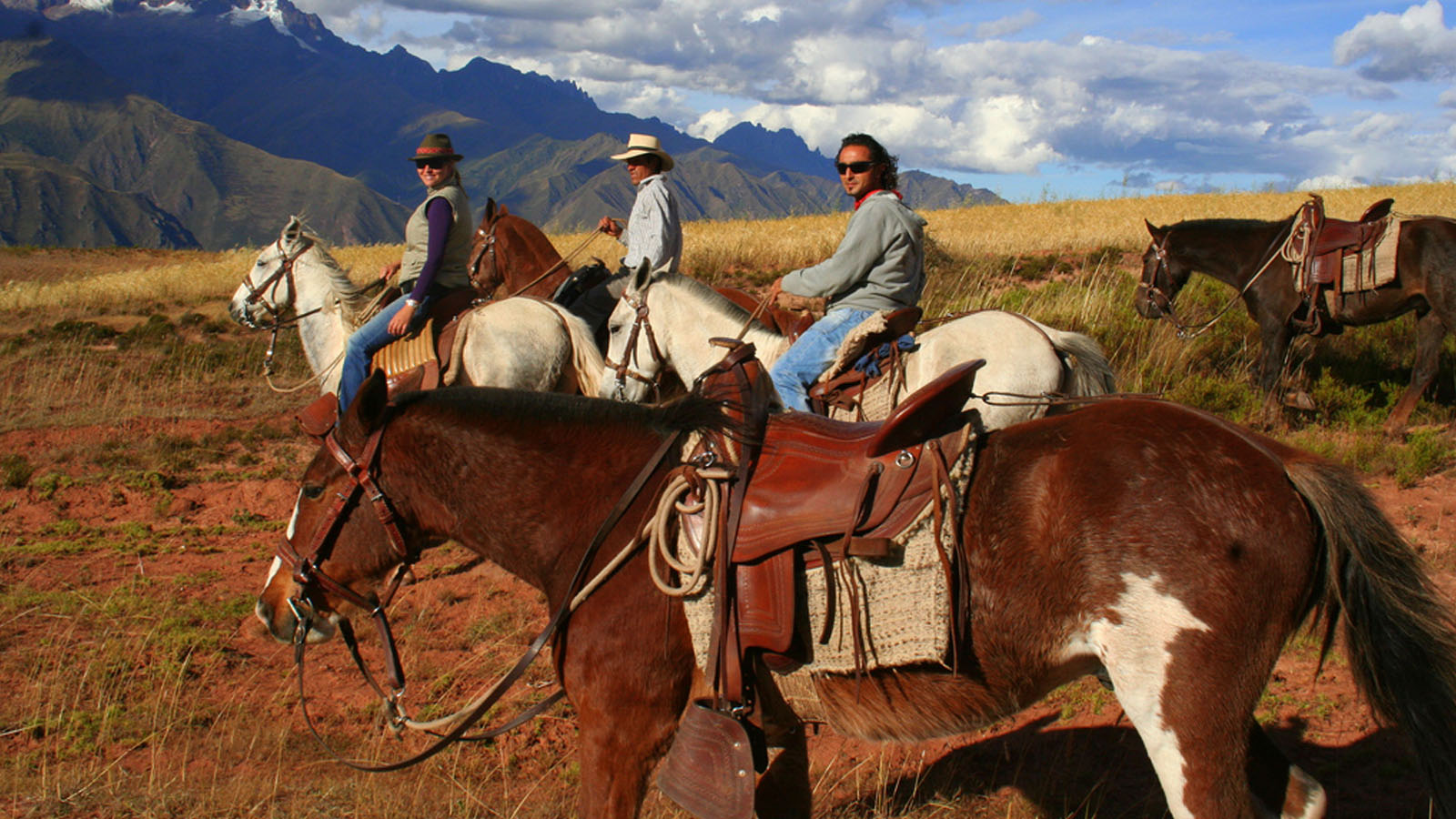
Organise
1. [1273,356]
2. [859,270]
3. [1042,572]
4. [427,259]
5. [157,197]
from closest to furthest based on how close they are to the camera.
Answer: [1042,572] → [859,270] → [427,259] → [1273,356] → [157,197]

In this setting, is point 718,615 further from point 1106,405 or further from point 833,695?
point 1106,405

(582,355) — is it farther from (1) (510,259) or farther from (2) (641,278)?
(1) (510,259)

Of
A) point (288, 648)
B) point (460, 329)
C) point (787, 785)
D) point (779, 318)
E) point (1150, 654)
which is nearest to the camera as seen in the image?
A: point (1150, 654)

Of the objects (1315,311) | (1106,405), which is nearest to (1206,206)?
(1315,311)

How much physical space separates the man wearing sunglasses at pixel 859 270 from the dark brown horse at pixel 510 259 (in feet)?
10.4

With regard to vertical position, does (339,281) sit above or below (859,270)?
below

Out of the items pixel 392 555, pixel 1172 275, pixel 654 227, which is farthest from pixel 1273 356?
pixel 392 555

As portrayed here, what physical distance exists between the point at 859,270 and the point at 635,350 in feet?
6.04

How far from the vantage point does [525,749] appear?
4.48m

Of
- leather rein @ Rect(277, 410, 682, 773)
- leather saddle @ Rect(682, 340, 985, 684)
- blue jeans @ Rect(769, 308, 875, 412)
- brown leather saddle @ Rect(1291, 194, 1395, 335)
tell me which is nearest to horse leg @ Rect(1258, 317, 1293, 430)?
brown leather saddle @ Rect(1291, 194, 1395, 335)

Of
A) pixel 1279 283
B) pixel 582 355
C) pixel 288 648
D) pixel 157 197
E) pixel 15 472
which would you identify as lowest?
pixel 288 648

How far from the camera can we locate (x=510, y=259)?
801cm

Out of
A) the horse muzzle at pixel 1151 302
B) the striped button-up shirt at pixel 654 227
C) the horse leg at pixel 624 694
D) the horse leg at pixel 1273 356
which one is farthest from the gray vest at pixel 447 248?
the horse leg at pixel 1273 356

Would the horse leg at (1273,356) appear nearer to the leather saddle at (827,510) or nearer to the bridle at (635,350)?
the bridle at (635,350)
